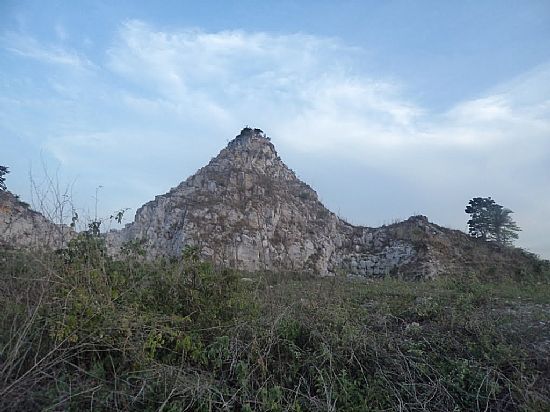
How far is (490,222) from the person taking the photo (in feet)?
→ 66.8

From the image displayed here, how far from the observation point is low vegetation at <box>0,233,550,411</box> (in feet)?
12.5

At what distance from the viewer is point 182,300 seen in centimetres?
503

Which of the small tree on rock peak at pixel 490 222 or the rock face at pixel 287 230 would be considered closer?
the rock face at pixel 287 230

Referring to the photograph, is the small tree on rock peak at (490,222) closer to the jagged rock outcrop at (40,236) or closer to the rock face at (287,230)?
the rock face at (287,230)

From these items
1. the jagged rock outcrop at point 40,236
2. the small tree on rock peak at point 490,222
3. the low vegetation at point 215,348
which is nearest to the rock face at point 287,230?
the small tree on rock peak at point 490,222

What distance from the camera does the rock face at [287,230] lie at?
53.8ft

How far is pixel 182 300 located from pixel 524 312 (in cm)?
481

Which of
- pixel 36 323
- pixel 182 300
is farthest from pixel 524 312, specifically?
pixel 36 323

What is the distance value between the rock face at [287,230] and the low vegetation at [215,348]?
9.76 metres

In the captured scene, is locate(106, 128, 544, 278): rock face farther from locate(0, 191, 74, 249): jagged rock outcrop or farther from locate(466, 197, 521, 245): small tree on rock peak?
locate(0, 191, 74, 249): jagged rock outcrop

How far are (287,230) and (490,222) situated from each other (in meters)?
9.54

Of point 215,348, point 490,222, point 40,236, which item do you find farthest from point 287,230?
point 215,348

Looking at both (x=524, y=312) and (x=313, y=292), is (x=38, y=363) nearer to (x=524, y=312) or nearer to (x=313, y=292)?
(x=313, y=292)

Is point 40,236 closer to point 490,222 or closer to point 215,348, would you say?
point 215,348
